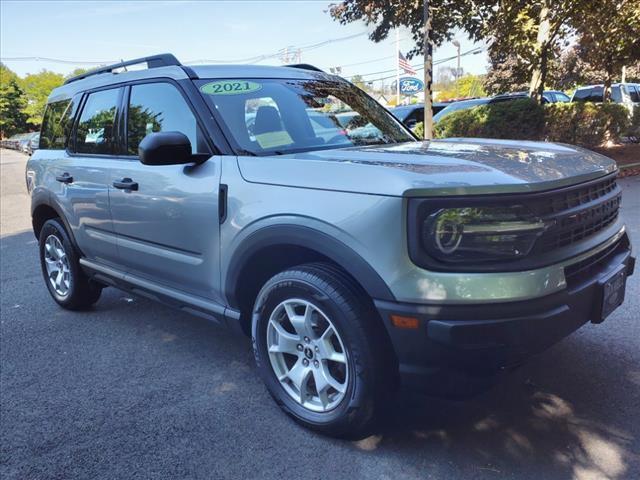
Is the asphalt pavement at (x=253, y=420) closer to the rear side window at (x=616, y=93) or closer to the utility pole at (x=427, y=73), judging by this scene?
the utility pole at (x=427, y=73)

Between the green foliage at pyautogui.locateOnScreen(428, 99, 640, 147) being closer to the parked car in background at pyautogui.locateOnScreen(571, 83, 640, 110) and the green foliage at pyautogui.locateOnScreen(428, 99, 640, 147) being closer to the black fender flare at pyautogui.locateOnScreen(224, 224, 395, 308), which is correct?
the parked car in background at pyautogui.locateOnScreen(571, 83, 640, 110)

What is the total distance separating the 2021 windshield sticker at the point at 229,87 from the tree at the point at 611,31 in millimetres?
9786

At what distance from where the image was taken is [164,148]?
2883mm

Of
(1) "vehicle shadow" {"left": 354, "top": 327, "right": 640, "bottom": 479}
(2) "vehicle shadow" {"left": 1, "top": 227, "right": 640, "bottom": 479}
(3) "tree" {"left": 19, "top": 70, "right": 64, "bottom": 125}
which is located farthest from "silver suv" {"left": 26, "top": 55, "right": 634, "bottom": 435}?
(3) "tree" {"left": 19, "top": 70, "right": 64, "bottom": 125}

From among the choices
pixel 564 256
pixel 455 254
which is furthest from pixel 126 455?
pixel 564 256

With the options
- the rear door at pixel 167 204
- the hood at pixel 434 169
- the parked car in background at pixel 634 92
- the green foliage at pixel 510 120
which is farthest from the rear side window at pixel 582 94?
the rear door at pixel 167 204

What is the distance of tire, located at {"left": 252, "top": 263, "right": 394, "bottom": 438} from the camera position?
238 centimetres

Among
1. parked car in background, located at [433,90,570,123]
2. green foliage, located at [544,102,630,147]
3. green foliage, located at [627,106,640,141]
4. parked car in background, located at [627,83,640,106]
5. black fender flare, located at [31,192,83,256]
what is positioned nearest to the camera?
black fender flare, located at [31,192,83,256]

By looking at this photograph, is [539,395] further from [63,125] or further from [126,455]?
[63,125]

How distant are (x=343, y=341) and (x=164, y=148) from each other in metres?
1.38

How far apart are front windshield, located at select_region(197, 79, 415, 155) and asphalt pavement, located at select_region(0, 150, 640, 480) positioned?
4.79 ft

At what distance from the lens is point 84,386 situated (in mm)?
3389

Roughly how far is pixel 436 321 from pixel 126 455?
165 centimetres

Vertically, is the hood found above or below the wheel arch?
above
